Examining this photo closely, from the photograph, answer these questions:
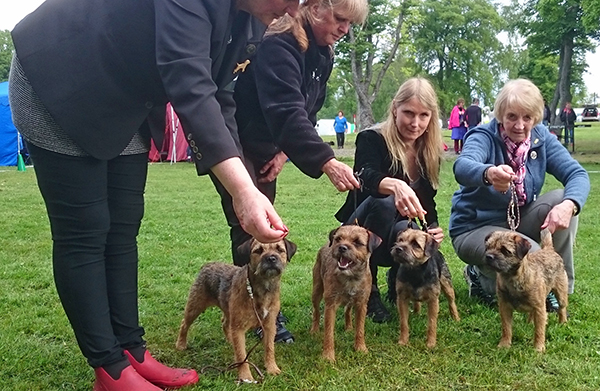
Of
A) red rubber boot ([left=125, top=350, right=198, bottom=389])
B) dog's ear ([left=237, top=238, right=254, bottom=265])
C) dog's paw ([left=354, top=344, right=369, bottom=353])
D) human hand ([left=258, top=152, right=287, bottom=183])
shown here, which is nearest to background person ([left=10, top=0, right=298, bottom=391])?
red rubber boot ([left=125, top=350, right=198, bottom=389])

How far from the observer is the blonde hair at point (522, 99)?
4.41 meters

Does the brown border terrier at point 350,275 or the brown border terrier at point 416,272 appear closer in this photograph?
the brown border terrier at point 350,275

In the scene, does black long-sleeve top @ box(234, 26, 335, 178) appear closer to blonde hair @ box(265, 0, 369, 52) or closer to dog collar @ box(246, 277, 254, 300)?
blonde hair @ box(265, 0, 369, 52)

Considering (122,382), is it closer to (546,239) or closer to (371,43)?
(546,239)

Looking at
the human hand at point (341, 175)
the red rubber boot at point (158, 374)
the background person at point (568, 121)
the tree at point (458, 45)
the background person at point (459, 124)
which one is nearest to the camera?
the red rubber boot at point (158, 374)

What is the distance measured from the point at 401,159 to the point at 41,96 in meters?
2.89

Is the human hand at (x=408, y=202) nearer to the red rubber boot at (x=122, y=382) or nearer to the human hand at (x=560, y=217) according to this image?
the human hand at (x=560, y=217)

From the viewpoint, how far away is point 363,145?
471 centimetres

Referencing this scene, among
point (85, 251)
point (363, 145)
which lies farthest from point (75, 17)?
point (363, 145)

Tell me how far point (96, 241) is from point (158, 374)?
91cm

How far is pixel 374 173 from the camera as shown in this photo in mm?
4410

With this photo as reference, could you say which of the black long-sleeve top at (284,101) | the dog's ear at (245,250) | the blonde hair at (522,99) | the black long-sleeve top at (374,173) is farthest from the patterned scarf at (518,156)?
the dog's ear at (245,250)

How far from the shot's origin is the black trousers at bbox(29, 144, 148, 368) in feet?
8.50

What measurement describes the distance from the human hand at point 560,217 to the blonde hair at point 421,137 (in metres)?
0.95
